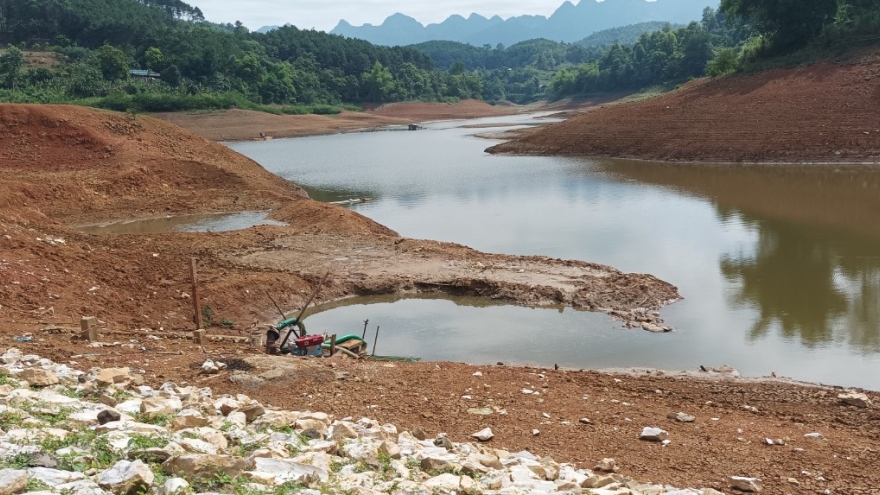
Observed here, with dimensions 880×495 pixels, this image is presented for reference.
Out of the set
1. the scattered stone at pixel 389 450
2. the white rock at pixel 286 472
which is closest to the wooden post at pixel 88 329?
the scattered stone at pixel 389 450

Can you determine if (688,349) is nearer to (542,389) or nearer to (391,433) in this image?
(542,389)

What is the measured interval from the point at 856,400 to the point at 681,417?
2.35 m

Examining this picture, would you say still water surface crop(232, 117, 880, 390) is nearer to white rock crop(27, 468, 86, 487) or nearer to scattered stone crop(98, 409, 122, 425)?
scattered stone crop(98, 409, 122, 425)

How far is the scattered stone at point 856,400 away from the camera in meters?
9.80

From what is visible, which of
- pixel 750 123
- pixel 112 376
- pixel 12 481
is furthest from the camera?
pixel 750 123

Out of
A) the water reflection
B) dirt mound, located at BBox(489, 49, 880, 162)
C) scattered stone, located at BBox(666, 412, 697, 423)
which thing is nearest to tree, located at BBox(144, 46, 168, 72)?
dirt mound, located at BBox(489, 49, 880, 162)

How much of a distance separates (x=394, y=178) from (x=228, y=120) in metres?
41.3

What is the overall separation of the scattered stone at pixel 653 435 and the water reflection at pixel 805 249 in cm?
604

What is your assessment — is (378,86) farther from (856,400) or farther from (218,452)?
(218,452)

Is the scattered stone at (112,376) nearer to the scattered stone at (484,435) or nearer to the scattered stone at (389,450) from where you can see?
the scattered stone at (389,450)

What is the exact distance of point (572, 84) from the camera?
118 metres

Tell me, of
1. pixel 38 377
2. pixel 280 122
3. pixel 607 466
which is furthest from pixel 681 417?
pixel 280 122

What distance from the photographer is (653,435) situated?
850 cm

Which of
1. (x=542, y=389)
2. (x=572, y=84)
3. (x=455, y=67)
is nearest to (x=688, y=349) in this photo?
(x=542, y=389)
